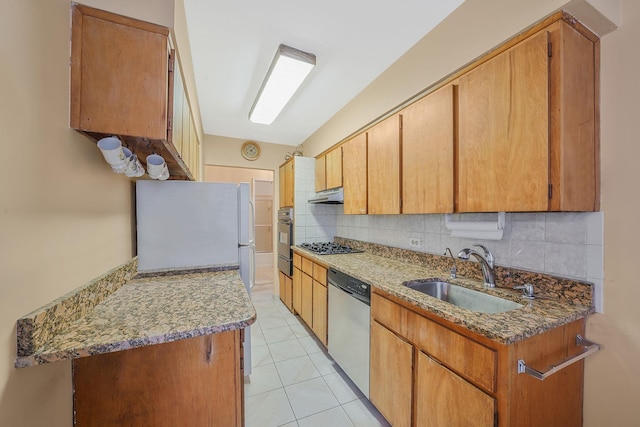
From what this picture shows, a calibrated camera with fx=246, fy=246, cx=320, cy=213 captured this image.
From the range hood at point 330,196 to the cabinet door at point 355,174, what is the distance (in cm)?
11

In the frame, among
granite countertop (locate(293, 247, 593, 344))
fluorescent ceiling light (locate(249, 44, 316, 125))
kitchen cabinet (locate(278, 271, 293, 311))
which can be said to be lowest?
kitchen cabinet (locate(278, 271, 293, 311))

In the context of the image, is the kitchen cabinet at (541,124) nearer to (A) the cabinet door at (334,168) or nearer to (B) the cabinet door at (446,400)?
(B) the cabinet door at (446,400)

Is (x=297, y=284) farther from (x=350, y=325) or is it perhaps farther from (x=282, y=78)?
(x=282, y=78)

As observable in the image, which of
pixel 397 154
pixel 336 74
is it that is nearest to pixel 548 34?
pixel 397 154

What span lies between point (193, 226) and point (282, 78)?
1.49 metres

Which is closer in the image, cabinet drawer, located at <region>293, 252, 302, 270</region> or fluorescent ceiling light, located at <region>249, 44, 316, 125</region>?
fluorescent ceiling light, located at <region>249, 44, 316, 125</region>

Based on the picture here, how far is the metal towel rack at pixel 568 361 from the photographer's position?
2.96 feet

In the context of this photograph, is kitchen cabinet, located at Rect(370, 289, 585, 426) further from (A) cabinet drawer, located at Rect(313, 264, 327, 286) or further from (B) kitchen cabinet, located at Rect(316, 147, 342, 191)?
(B) kitchen cabinet, located at Rect(316, 147, 342, 191)

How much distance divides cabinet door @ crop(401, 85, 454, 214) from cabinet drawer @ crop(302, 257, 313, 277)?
1.26m

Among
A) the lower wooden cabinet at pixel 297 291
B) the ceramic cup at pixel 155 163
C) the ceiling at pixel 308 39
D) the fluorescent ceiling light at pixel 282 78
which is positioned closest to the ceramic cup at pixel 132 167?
the ceramic cup at pixel 155 163

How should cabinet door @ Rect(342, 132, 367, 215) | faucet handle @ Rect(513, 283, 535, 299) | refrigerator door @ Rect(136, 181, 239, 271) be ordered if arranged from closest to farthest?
faucet handle @ Rect(513, 283, 535, 299), refrigerator door @ Rect(136, 181, 239, 271), cabinet door @ Rect(342, 132, 367, 215)

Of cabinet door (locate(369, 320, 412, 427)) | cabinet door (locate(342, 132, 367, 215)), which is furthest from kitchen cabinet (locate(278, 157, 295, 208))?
cabinet door (locate(369, 320, 412, 427))

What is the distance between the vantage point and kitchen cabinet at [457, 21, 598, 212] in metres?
1.03

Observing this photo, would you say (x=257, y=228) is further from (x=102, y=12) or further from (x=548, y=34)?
(x=548, y=34)
